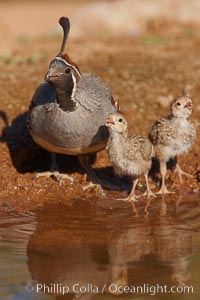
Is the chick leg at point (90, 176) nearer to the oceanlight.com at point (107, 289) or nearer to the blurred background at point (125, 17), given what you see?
the oceanlight.com at point (107, 289)

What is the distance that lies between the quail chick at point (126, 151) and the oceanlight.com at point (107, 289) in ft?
7.23

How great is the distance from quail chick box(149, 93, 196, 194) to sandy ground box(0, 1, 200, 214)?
586 mm

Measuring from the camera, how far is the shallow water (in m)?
5.70

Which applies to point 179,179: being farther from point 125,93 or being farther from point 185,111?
point 125,93

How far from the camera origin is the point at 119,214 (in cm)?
750

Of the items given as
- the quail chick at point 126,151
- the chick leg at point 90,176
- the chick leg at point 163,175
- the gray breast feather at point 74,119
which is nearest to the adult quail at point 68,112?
the gray breast feather at point 74,119

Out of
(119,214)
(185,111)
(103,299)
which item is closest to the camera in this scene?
(103,299)

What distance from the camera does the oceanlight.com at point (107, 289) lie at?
5613 millimetres

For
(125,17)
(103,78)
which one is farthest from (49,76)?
(125,17)

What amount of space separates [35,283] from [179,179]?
3.19 m

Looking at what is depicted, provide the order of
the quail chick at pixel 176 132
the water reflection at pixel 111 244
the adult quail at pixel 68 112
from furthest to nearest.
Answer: the quail chick at pixel 176 132, the adult quail at pixel 68 112, the water reflection at pixel 111 244

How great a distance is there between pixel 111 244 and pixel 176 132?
1802 millimetres

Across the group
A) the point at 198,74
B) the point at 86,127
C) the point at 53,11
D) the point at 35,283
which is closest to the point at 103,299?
the point at 35,283

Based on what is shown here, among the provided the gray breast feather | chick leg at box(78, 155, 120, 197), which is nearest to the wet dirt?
chick leg at box(78, 155, 120, 197)
